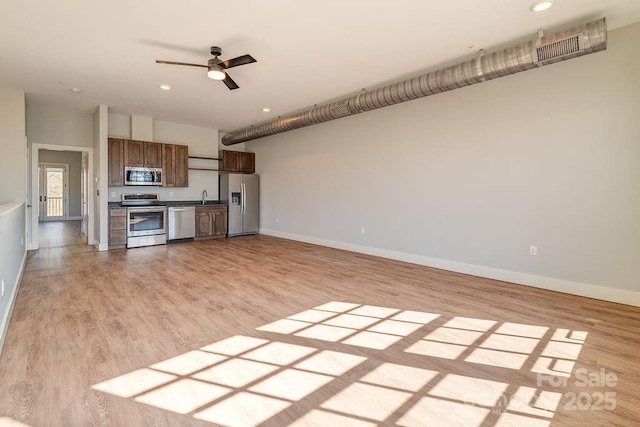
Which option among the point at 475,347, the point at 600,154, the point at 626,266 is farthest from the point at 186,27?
the point at 626,266

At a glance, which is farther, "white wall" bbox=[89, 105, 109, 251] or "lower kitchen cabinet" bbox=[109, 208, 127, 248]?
"lower kitchen cabinet" bbox=[109, 208, 127, 248]

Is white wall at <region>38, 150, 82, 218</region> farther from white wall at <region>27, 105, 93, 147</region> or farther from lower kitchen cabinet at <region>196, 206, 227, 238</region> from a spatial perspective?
lower kitchen cabinet at <region>196, 206, 227, 238</region>

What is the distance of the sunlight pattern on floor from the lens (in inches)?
67.0

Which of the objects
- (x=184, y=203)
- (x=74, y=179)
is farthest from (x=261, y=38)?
(x=74, y=179)

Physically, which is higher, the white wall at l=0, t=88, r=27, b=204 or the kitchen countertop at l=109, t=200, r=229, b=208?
the white wall at l=0, t=88, r=27, b=204

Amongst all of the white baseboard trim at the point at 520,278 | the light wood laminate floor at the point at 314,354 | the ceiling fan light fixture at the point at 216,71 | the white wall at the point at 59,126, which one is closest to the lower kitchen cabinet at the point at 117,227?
the white wall at the point at 59,126

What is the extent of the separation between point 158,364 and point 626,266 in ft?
15.4

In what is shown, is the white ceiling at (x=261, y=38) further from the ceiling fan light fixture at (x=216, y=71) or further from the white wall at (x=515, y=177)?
the white wall at (x=515, y=177)

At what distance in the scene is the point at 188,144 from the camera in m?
8.20

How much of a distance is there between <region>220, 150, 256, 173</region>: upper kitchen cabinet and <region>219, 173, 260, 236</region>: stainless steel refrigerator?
366 millimetres

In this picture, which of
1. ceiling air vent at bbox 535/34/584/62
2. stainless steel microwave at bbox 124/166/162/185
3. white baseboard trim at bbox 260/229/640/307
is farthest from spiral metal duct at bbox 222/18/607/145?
stainless steel microwave at bbox 124/166/162/185

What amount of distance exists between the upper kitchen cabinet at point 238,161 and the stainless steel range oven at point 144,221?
215 centimetres

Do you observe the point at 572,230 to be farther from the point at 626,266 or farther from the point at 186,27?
the point at 186,27

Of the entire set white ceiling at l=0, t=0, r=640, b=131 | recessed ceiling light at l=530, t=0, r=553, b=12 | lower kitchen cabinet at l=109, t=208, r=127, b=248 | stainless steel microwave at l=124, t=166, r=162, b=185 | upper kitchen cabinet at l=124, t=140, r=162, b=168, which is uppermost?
white ceiling at l=0, t=0, r=640, b=131
